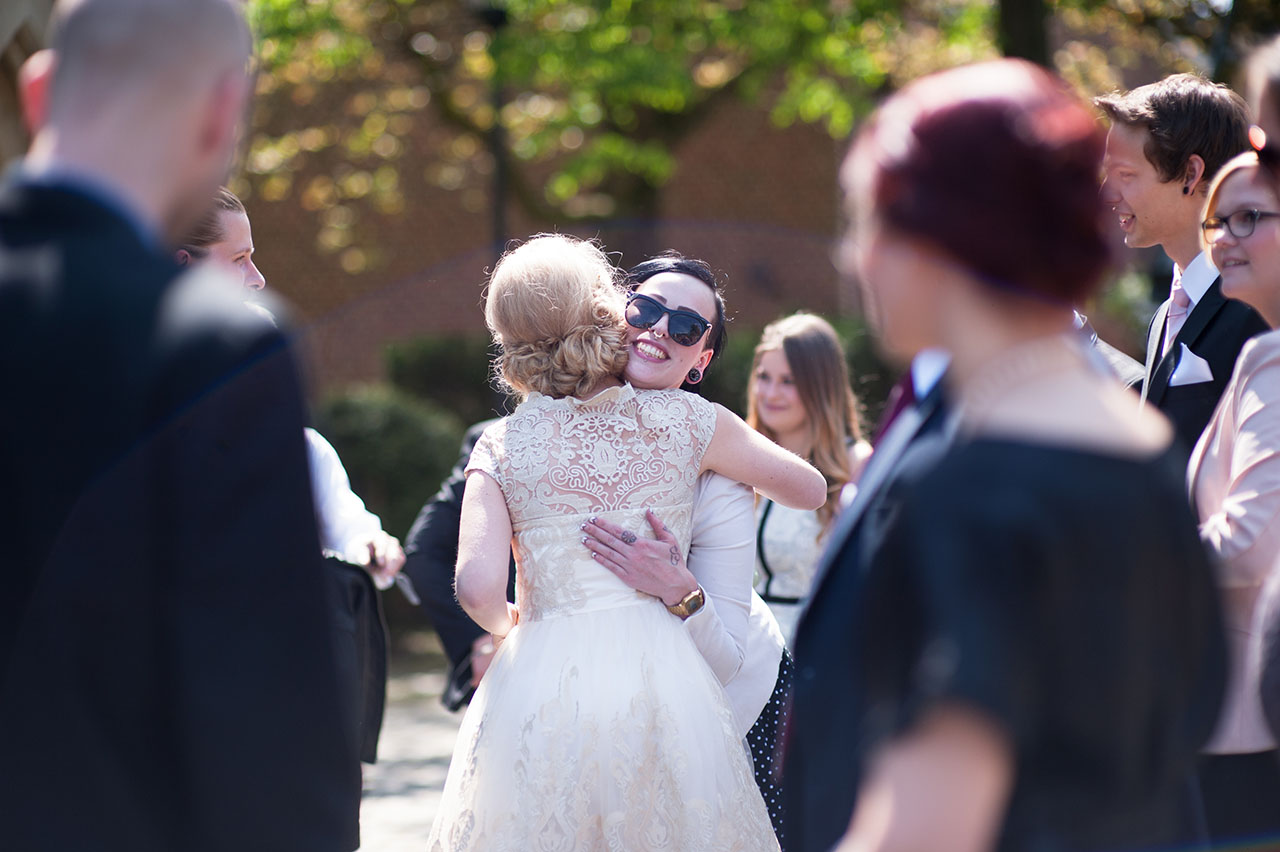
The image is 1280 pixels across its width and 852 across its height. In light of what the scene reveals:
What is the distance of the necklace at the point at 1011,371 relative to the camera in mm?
1489

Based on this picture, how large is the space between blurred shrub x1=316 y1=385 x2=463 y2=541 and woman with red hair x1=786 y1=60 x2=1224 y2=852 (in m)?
8.95

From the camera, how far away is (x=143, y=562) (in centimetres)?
159

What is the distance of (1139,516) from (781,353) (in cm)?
350

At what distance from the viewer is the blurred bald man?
5.09ft

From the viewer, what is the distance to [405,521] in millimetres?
10211

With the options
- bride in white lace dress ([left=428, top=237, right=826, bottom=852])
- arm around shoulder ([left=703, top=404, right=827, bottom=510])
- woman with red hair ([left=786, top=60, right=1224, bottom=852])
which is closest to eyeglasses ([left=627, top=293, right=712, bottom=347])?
bride in white lace dress ([left=428, top=237, right=826, bottom=852])

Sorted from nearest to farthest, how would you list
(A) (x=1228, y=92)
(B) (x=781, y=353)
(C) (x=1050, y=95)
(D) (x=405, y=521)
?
(C) (x=1050, y=95)
(A) (x=1228, y=92)
(B) (x=781, y=353)
(D) (x=405, y=521)

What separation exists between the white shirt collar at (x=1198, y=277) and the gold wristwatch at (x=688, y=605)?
1.50 meters

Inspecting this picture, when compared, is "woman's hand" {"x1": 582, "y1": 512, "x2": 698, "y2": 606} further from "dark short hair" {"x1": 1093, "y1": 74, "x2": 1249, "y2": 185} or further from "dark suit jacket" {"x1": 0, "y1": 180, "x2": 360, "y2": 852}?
"dark short hair" {"x1": 1093, "y1": 74, "x2": 1249, "y2": 185}

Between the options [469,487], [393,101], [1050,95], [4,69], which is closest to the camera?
[1050,95]

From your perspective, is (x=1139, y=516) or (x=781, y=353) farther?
(x=781, y=353)

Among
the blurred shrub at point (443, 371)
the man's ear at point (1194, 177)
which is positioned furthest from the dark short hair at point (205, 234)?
the blurred shrub at point (443, 371)

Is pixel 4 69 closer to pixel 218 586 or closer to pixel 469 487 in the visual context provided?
pixel 469 487

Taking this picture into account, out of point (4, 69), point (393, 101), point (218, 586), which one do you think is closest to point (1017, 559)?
point (218, 586)
